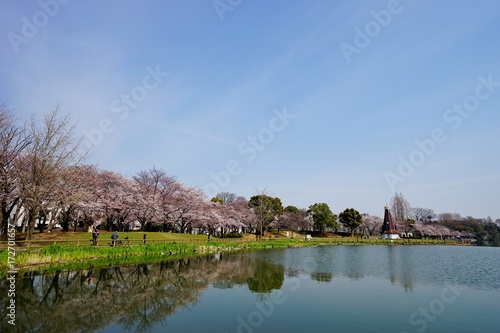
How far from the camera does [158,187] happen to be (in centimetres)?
5234

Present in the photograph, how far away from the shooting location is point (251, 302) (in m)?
12.5

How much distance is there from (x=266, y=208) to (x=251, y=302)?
64770 millimetres

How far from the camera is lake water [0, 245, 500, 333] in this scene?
30.9 ft

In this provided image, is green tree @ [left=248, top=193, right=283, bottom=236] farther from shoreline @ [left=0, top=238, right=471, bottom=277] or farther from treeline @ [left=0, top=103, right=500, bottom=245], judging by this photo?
shoreline @ [left=0, top=238, right=471, bottom=277]

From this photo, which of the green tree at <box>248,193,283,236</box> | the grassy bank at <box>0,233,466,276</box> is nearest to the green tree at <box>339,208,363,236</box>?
the green tree at <box>248,193,283,236</box>

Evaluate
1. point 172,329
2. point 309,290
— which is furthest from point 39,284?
point 309,290

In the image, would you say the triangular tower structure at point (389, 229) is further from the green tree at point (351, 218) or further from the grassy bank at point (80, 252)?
the grassy bank at point (80, 252)

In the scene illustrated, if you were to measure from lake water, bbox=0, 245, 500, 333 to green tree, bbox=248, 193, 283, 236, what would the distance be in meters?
52.6

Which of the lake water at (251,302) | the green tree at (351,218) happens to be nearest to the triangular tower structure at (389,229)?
the green tree at (351,218)

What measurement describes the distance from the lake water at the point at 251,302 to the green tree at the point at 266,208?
5258 cm

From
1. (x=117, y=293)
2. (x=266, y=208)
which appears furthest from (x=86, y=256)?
(x=266, y=208)

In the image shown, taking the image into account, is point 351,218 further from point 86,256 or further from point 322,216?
point 86,256

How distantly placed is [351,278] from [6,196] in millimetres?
29475

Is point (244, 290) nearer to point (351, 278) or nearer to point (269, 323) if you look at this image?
point (269, 323)
